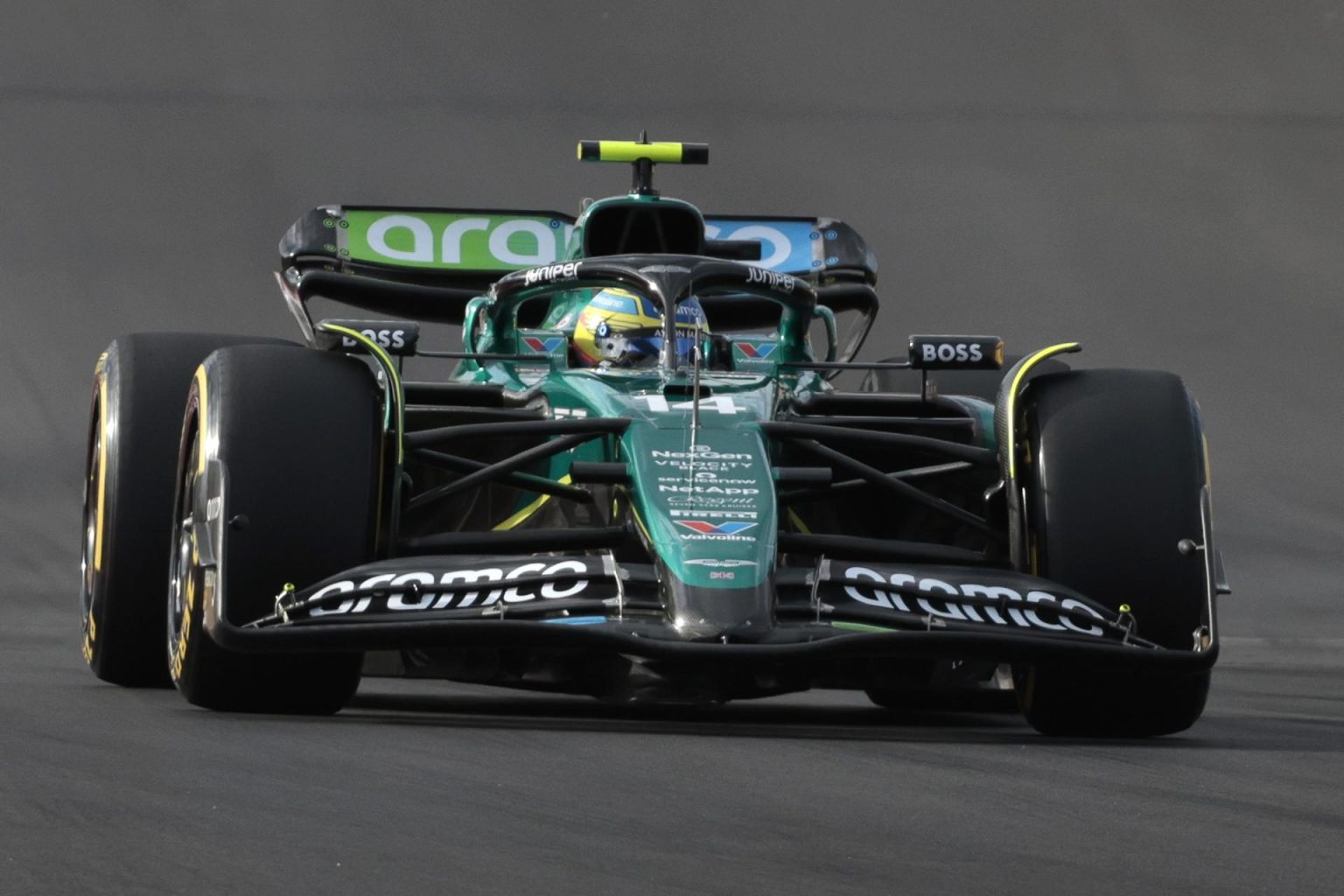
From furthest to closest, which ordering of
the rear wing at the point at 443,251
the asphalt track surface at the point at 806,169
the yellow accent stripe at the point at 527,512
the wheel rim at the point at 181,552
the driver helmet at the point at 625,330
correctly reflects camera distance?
the asphalt track surface at the point at 806,169 < the rear wing at the point at 443,251 < the driver helmet at the point at 625,330 < the yellow accent stripe at the point at 527,512 < the wheel rim at the point at 181,552

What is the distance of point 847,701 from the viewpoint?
9.27 metres

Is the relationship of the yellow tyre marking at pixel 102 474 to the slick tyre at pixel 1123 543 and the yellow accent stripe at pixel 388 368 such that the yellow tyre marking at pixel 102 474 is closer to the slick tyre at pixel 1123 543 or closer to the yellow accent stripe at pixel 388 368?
the yellow accent stripe at pixel 388 368

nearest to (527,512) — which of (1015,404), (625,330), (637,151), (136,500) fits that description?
(625,330)

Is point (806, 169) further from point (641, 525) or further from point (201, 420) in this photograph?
point (641, 525)

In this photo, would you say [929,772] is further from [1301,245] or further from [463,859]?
[1301,245]

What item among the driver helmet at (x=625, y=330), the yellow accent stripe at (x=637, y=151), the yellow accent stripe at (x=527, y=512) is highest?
the yellow accent stripe at (x=637, y=151)

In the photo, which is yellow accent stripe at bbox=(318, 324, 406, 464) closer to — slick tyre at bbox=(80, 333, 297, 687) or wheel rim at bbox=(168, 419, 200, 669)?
wheel rim at bbox=(168, 419, 200, 669)

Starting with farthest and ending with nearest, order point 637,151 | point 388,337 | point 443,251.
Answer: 1. point 443,251
2. point 637,151
3. point 388,337

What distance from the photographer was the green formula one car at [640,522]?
624 cm

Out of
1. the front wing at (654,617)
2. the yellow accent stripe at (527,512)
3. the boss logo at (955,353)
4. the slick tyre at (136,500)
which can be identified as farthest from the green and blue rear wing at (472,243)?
the front wing at (654,617)

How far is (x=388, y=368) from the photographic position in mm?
6980

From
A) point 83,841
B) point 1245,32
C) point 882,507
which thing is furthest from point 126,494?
point 1245,32

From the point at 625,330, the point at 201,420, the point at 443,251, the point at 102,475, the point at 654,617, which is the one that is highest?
the point at 443,251

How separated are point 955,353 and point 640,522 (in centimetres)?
149
